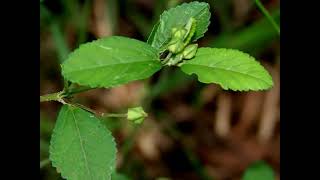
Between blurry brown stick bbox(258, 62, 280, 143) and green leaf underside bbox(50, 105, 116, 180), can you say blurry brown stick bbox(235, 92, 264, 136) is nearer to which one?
blurry brown stick bbox(258, 62, 280, 143)

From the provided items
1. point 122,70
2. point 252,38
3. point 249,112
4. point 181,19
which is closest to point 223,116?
point 249,112

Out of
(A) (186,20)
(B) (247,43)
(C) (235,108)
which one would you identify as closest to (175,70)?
(B) (247,43)

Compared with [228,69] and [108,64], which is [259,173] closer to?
[228,69]

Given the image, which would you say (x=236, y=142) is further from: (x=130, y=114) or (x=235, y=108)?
(x=130, y=114)

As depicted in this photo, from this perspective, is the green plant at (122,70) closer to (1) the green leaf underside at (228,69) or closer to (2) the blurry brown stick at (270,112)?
(1) the green leaf underside at (228,69)

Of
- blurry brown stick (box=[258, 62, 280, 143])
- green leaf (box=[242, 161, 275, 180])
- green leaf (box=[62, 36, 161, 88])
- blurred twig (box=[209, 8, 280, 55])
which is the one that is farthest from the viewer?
blurry brown stick (box=[258, 62, 280, 143])

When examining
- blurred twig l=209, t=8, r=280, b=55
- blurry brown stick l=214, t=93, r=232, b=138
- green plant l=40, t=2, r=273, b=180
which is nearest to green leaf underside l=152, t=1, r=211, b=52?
green plant l=40, t=2, r=273, b=180

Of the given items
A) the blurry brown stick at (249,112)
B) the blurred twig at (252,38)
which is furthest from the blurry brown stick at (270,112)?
the blurred twig at (252,38)
